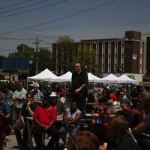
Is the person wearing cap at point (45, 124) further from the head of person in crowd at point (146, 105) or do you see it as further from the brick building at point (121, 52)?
the brick building at point (121, 52)

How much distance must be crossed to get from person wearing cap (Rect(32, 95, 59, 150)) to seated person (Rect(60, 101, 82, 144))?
0.29 m

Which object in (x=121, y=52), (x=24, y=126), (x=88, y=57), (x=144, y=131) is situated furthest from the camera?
(x=121, y=52)

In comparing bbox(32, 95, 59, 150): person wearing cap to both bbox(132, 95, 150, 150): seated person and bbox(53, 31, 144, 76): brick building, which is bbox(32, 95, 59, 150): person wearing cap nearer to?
bbox(132, 95, 150, 150): seated person

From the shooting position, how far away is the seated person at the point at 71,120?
34.2ft

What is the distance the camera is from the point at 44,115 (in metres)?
10.3

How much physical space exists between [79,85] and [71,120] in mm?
963

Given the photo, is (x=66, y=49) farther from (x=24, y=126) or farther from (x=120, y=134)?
(x=120, y=134)

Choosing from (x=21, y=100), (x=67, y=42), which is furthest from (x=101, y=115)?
(x=67, y=42)

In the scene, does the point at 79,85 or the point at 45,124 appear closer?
the point at 45,124

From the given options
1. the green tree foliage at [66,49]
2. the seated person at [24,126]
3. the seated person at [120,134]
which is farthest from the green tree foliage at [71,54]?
the seated person at [120,134]

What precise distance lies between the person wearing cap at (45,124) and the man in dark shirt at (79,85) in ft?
2.51

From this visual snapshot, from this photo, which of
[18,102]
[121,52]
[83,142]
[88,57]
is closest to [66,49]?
[88,57]

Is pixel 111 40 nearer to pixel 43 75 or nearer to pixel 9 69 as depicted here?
pixel 9 69

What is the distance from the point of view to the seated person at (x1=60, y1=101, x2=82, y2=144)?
10.4 metres
